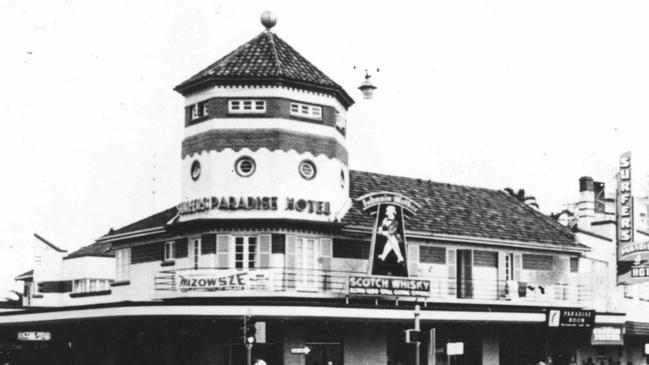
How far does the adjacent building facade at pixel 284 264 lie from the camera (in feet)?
135

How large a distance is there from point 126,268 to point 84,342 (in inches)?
185

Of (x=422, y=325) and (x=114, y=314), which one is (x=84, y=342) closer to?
(x=114, y=314)

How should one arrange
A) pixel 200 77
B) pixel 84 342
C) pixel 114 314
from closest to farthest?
pixel 114 314, pixel 200 77, pixel 84 342

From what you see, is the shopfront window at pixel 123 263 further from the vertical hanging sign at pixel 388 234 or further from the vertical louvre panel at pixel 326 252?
the vertical hanging sign at pixel 388 234

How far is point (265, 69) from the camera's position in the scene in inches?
1700

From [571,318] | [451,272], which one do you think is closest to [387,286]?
[451,272]

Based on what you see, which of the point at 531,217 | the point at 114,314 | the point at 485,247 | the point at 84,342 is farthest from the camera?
the point at 531,217

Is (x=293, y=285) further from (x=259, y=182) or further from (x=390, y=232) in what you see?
(x=390, y=232)

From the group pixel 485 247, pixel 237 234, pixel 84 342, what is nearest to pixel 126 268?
pixel 84 342

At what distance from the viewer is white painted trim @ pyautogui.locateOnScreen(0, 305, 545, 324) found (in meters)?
38.9

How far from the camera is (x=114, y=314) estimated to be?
40.2 metres

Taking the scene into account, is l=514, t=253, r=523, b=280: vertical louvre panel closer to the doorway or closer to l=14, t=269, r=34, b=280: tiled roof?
the doorway

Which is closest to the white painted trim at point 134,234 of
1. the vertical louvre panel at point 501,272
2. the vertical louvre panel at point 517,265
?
the vertical louvre panel at point 501,272

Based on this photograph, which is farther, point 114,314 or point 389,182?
point 389,182
